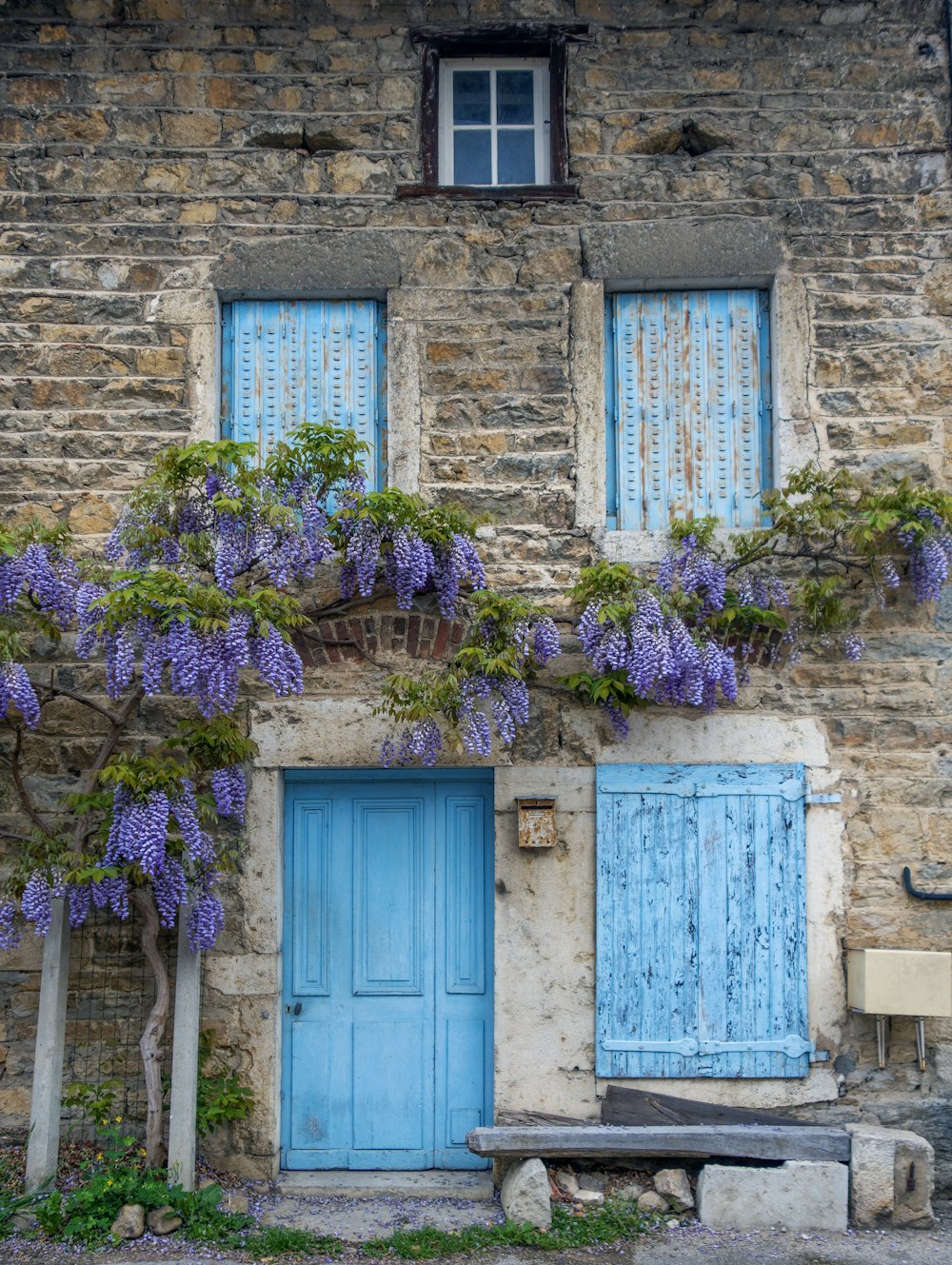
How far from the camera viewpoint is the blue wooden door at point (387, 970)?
491cm

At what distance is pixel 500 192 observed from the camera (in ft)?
17.0

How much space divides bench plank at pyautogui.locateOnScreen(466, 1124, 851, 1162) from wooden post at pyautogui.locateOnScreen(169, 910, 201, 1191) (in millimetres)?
1086

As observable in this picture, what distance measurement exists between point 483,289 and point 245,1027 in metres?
3.36

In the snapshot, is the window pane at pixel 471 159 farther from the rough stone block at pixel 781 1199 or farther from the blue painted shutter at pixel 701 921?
the rough stone block at pixel 781 1199

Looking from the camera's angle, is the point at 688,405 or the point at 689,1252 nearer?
the point at 689,1252

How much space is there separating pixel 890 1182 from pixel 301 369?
4.15m

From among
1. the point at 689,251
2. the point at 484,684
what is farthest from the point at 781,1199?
the point at 689,251

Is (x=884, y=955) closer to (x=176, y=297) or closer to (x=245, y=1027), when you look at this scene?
(x=245, y=1027)

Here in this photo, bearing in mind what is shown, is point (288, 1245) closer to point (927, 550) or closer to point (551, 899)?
point (551, 899)

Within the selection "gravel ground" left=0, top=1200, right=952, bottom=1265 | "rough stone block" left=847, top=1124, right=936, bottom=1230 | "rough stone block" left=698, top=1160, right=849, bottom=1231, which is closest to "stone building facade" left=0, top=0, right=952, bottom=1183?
"rough stone block" left=847, top=1124, right=936, bottom=1230

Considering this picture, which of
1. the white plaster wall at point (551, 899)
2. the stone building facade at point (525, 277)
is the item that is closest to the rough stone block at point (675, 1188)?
the white plaster wall at point (551, 899)

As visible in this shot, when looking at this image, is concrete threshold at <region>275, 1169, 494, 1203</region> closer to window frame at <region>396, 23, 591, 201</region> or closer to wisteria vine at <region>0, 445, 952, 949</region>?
wisteria vine at <region>0, 445, 952, 949</region>

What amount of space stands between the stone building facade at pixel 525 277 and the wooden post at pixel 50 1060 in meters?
0.68

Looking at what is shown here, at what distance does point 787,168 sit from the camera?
16.9 ft
